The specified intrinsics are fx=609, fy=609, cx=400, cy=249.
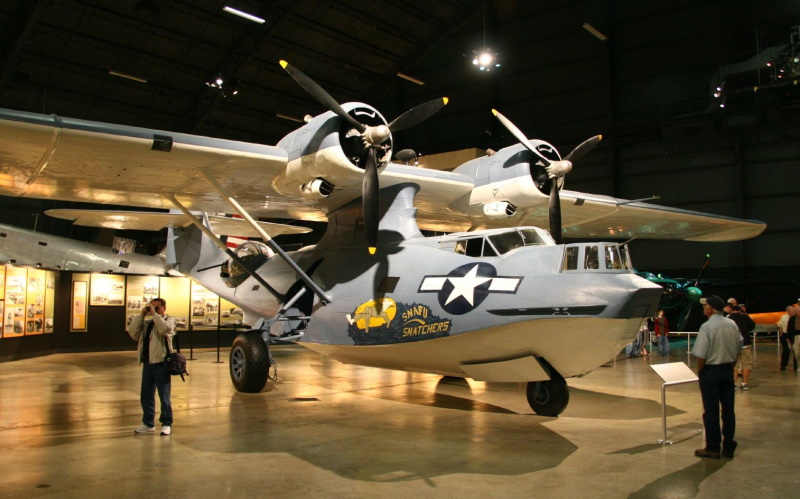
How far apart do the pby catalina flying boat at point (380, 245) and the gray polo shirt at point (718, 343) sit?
2.40 feet

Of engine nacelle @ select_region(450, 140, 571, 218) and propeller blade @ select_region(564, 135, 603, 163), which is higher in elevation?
propeller blade @ select_region(564, 135, 603, 163)

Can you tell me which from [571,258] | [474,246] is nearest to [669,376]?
[571,258]

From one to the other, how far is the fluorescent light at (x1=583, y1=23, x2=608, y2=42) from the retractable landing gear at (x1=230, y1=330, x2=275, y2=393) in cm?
2143

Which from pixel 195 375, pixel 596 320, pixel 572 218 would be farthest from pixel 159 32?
pixel 596 320

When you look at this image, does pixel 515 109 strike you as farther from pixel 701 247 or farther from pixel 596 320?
pixel 596 320

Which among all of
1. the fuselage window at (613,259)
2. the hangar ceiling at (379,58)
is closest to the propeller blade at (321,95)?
the fuselage window at (613,259)

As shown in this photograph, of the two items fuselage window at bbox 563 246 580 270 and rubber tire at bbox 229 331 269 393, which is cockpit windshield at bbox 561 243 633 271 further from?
rubber tire at bbox 229 331 269 393

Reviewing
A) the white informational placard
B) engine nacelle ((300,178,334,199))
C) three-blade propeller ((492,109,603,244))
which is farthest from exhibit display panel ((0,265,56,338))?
the white informational placard

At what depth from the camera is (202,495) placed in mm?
5199

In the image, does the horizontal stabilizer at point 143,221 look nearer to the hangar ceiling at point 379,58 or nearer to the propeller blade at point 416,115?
the propeller blade at point 416,115

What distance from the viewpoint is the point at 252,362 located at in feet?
36.3

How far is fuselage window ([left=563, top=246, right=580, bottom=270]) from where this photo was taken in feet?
24.8

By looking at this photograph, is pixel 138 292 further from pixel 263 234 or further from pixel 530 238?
pixel 530 238

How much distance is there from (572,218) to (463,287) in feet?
22.7
